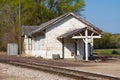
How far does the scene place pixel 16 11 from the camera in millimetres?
80062

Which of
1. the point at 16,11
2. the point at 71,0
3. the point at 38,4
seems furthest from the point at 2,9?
the point at 71,0

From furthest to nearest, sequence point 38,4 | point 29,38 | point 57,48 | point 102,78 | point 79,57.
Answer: point 38,4, point 29,38, point 57,48, point 79,57, point 102,78

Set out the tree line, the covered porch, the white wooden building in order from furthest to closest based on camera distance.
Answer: the tree line, the white wooden building, the covered porch

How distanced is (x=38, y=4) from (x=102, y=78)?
191ft

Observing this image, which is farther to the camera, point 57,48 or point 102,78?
point 57,48

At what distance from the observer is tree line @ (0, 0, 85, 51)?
7781cm

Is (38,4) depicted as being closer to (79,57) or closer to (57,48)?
(57,48)

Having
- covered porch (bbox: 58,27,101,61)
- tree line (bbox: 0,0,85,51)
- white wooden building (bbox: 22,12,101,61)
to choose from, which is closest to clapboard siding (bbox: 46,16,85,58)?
white wooden building (bbox: 22,12,101,61)

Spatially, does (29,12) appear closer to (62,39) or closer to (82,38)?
(62,39)

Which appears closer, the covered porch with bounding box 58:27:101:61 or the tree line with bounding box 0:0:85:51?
the covered porch with bounding box 58:27:101:61

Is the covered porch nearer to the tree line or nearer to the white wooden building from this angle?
the white wooden building

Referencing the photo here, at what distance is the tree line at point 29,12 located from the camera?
77812mm

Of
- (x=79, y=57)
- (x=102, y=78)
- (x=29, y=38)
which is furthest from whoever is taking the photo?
(x=29, y=38)

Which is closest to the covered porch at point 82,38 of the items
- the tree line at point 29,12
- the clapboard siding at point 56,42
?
the clapboard siding at point 56,42
